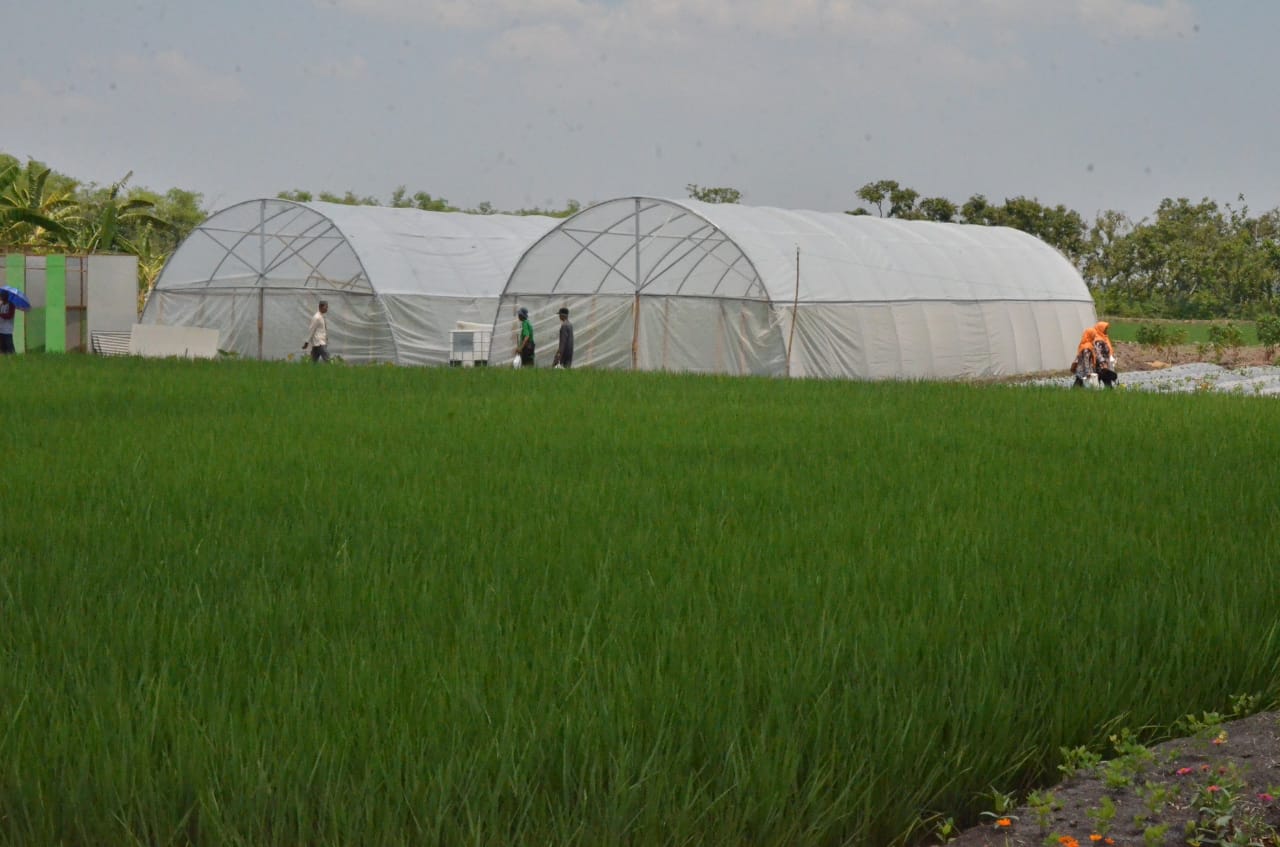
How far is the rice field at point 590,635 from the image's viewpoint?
332 centimetres

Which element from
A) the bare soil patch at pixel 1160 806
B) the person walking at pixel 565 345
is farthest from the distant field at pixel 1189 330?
the bare soil patch at pixel 1160 806

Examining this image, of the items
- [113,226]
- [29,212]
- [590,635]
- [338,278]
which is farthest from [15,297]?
[590,635]

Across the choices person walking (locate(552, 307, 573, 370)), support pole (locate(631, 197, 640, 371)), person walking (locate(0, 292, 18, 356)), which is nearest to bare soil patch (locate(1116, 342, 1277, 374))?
support pole (locate(631, 197, 640, 371))

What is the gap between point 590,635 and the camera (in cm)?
461

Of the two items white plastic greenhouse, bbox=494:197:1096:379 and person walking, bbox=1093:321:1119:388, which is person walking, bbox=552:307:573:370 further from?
person walking, bbox=1093:321:1119:388

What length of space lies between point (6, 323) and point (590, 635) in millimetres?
20514

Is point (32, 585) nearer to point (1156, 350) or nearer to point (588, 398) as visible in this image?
point (588, 398)

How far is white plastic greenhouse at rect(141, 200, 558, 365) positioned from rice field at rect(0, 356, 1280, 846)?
18989 mm

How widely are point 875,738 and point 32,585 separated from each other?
3.35 metres

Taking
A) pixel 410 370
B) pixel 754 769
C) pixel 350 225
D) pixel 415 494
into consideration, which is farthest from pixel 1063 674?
pixel 350 225

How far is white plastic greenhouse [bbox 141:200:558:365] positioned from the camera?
28766 mm

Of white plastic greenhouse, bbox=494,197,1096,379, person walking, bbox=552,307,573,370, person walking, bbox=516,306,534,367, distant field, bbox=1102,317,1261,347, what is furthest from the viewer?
distant field, bbox=1102,317,1261,347

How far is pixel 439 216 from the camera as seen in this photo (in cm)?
3309

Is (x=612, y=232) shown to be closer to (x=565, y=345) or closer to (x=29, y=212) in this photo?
(x=565, y=345)
